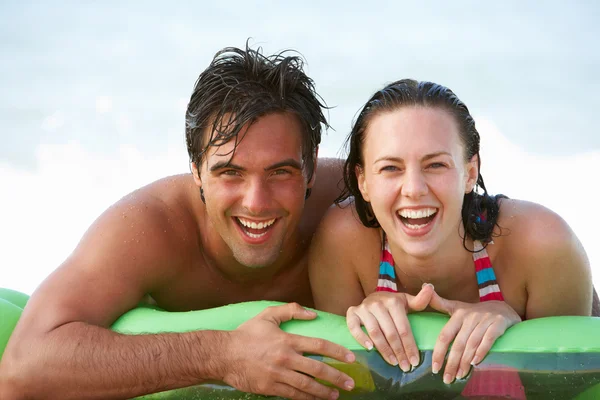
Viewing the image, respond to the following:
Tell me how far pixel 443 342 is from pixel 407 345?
142mm

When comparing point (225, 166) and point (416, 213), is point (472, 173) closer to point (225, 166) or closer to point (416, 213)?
point (416, 213)

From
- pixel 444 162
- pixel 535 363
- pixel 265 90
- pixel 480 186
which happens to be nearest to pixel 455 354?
pixel 535 363

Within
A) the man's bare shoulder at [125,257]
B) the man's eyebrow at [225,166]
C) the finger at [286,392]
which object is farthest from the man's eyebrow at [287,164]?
the finger at [286,392]

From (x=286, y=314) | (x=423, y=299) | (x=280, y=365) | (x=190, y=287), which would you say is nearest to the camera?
(x=280, y=365)

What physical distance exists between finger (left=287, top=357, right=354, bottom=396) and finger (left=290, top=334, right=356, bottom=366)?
3 cm

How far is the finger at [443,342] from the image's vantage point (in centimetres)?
283

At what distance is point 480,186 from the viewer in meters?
3.63

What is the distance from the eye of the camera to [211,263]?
13.7ft

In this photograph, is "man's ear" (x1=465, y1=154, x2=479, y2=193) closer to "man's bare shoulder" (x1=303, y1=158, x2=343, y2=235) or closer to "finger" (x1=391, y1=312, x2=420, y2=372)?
"finger" (x1=391, y1=312, x2=420, y2=372)

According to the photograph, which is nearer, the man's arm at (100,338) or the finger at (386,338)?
the finger at (386,338)

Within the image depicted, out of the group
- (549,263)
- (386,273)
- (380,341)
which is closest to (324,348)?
(380,341)

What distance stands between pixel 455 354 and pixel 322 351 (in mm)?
527

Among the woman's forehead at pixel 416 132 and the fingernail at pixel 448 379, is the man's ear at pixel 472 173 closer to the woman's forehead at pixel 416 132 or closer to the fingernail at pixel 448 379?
the woman's forehead at pixel 416 132

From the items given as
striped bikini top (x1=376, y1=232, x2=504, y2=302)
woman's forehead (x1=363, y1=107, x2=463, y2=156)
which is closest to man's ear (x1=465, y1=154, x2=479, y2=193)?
woman's forehead (x1=363, y1=107, x2=463, y2=156)
